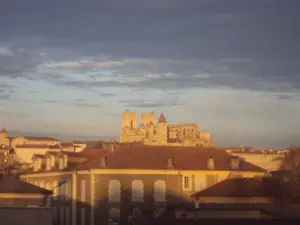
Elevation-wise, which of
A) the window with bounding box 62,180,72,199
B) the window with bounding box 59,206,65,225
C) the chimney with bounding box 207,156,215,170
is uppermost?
the chimney with bounding box 207,156,215,170

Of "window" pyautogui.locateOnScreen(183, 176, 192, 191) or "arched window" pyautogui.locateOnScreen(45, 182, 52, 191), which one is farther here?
"arched window" pyautogui.locateOnScreen(45, 182, 52, 191)

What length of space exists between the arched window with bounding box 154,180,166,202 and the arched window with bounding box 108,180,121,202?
3.22 metres

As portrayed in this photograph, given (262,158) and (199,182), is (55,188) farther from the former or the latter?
(262,158)

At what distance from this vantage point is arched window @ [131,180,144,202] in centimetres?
7244

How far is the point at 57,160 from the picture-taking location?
8212 cm

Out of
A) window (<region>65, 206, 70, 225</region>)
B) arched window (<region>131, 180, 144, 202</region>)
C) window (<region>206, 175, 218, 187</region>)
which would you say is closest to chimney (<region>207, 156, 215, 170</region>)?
window (<region>206, 175, 218, 187</region>)

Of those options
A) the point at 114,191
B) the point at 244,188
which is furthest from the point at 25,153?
the point at 244,188

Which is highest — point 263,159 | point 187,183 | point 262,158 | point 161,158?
point 262,158

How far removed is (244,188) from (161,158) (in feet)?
32.6

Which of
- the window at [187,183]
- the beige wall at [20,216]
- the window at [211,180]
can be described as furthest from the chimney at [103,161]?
the beige wall at [20,216]

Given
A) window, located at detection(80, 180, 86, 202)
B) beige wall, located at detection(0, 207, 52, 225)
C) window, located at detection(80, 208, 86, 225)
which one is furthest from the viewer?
window, located at detection(80, 180, 86, 202)

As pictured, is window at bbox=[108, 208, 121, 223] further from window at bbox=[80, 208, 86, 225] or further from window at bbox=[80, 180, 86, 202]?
window at bbox=[80, 180, 86, 202]

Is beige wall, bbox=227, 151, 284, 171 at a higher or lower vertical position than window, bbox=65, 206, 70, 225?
higher

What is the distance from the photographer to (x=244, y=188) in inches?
2712
